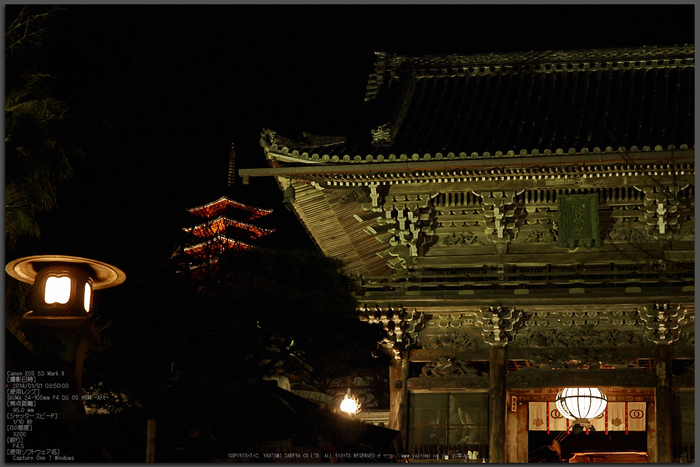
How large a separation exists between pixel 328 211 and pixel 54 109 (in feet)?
19.6

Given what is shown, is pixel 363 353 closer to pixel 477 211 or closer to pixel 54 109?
pixel 477 211

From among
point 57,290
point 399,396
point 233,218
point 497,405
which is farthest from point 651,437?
point 233,218

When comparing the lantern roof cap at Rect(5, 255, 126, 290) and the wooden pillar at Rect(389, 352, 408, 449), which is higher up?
the lantern roof cap at Rect(5, 255, 126, 290)

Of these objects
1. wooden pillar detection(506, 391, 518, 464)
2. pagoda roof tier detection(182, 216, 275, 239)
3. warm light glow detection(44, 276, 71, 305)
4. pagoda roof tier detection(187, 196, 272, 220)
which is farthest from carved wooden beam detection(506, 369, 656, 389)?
pagoda roof tier detection(187, 196, 272, 220)

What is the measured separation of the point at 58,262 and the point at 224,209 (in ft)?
78.5

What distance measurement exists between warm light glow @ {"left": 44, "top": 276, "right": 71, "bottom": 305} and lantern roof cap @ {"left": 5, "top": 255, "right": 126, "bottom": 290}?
21 cm

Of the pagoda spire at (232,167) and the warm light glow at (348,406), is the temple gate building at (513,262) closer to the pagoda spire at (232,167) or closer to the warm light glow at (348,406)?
the warm light glow at (348,406)

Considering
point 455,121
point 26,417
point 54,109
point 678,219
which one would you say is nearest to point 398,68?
point 455,121

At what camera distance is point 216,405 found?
500 inches

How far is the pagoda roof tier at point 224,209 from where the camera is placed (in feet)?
111

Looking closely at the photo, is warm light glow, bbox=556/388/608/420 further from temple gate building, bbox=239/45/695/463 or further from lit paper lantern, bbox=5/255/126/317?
lit paper lantern, bbox=5/255/126/317

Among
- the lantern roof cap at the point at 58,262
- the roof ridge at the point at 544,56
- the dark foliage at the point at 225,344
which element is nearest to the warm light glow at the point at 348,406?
the dark foliage at the point at 225,344

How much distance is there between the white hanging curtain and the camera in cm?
1805

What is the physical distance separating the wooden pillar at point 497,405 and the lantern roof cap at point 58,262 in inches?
285
